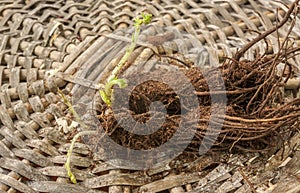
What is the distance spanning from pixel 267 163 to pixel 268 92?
135 mm

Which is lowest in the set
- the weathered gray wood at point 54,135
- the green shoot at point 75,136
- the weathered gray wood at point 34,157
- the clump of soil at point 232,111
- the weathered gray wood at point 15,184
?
the weathered gray wood at point 15,184

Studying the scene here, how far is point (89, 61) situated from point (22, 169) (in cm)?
31

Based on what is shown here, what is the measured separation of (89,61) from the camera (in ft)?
4.09

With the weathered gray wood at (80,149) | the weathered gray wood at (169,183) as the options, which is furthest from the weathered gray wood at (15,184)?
the weathered gray wood at (169,183)

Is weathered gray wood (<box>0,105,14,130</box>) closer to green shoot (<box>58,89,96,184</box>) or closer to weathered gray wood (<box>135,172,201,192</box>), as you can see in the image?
green shoot (<box>58,89,96,184</box>)

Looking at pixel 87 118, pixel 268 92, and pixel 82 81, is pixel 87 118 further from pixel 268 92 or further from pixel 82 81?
pixel 268 92

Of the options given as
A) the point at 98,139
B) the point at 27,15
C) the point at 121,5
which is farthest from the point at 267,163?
the point at 27,15

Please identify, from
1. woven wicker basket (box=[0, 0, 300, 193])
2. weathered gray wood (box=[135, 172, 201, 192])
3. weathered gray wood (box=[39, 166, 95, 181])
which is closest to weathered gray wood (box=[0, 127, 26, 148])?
woven wicker basket (box=[0, 0, 300, 193])

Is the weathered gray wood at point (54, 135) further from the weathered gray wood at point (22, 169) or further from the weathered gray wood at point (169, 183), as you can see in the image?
the weathered gray wood at point (169, 183)

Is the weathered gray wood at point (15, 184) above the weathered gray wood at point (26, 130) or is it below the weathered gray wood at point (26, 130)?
below

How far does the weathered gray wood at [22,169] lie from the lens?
Result: 1.04 metres

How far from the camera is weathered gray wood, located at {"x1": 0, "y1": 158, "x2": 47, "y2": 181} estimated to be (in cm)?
104

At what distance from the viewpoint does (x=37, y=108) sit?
3.91ft

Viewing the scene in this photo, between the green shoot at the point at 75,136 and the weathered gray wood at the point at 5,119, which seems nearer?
A: the green shoot at the point at 75,136
